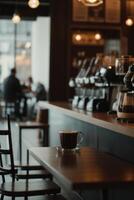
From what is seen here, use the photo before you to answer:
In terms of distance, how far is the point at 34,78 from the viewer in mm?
16172

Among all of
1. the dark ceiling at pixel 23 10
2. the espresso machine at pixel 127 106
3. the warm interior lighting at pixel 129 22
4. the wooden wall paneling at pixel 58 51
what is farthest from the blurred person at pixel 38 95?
the espresso machine at pixel 127 106

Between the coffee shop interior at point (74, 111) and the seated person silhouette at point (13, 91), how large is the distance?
0.02 m

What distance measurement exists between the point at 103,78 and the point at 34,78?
11.6 metres

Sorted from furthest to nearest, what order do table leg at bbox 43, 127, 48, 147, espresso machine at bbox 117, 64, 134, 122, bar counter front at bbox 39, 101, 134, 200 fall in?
1. table leg at bbox 43, 127, 48, 147
2. espresso machine at bbox 117, 64, 134, 122
3. bar counter front at bbox 39, 101, 134, 200

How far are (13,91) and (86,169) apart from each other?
1055cm

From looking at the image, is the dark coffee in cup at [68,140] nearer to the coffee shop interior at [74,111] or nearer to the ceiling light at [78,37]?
the coffee shop interior at [74,111]

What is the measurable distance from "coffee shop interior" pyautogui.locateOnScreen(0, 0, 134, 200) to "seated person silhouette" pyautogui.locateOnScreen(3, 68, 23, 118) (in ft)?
0.07

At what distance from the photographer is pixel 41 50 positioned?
1433 centimetres

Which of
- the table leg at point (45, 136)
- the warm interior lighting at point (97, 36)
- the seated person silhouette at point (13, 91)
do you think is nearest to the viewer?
the table leg at point (45, 136)

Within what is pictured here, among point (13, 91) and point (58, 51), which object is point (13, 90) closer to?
point (13, 91)

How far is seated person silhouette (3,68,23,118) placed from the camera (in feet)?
42.8

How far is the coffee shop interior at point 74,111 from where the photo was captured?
9.38ft

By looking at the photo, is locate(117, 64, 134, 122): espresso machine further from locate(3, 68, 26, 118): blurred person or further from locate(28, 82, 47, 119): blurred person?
locate(3, 68, 26, 118): blurred person

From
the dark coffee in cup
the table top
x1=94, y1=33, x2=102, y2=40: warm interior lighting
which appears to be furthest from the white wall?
the table top
